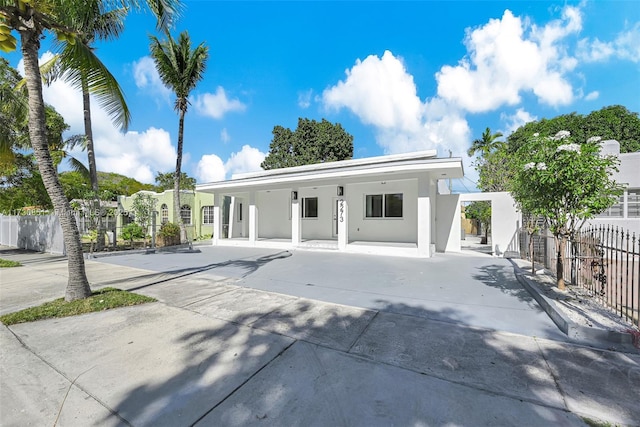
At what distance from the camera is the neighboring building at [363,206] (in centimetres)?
1034

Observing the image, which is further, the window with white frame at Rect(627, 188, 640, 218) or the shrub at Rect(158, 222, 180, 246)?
the shrub at Rect(158, 222, 180, 246)

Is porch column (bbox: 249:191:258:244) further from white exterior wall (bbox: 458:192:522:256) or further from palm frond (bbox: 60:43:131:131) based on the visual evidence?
white exterior wall (bbox: 458:192:522:256)

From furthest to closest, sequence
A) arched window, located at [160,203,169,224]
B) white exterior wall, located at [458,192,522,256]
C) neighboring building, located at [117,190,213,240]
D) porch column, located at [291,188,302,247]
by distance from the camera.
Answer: arched window, located at [160,203,169,224], neighboring building, located at [117,190,213,240], porch column, located at [291,188,302,247], white exterior wall, located at [458,192,522,256]

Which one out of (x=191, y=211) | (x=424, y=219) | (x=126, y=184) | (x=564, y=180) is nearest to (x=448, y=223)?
(x=424, y=219)

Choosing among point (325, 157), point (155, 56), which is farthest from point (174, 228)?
point (325, 157)

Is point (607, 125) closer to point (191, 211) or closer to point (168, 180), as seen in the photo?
point (191, 211)

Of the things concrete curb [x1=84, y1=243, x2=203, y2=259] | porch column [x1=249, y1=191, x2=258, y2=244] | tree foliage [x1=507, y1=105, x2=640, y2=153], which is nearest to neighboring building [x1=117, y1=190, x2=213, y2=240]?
concrete curb [x1=84, y1=243, x2=203, y2=259]

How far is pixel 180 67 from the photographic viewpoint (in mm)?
14281

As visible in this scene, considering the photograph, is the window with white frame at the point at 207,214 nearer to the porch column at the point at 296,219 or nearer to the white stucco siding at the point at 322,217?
the white stucco siding at the point at 322,217

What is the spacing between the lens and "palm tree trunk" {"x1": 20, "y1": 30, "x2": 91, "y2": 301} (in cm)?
472

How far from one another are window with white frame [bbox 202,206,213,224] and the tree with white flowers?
754 inches

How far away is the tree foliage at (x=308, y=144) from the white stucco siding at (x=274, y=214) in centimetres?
1330

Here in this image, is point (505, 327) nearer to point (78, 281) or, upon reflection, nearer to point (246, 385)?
point (246, 385)

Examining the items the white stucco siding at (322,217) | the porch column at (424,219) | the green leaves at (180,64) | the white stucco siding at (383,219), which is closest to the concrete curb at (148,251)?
the white stucco siding at (322,217)
